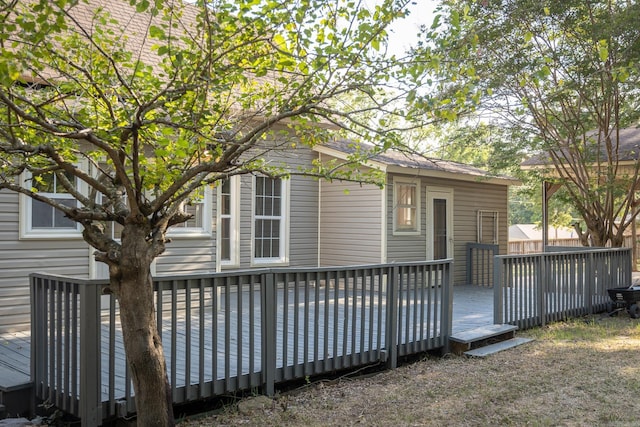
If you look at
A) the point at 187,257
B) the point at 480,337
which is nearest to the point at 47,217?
the point at 187,257

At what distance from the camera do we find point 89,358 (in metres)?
3.96

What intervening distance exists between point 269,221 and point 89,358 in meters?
7.38

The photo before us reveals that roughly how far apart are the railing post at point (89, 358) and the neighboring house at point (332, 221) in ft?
14.1

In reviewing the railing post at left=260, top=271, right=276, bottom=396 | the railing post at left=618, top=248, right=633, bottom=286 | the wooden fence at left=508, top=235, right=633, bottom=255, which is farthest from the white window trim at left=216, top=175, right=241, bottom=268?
the wooden fence at left=508, top=235, right=633, bottom=255

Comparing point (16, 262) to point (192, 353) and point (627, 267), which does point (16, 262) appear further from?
point (627, 267)

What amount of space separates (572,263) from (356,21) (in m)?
6.81

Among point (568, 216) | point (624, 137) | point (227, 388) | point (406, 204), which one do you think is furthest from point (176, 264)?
point (568, 216)

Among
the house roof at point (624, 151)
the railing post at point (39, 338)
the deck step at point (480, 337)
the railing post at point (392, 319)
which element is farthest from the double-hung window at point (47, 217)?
the house roof at point (624, 151)

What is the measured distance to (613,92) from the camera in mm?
10391

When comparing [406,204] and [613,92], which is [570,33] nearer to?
[613,92]

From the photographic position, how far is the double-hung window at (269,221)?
36.3ft

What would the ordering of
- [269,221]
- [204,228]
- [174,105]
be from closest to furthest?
[174,105]
[204,228]
[269,221]

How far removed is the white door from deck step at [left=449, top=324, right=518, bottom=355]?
525 cm

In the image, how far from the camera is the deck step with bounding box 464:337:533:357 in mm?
6441
